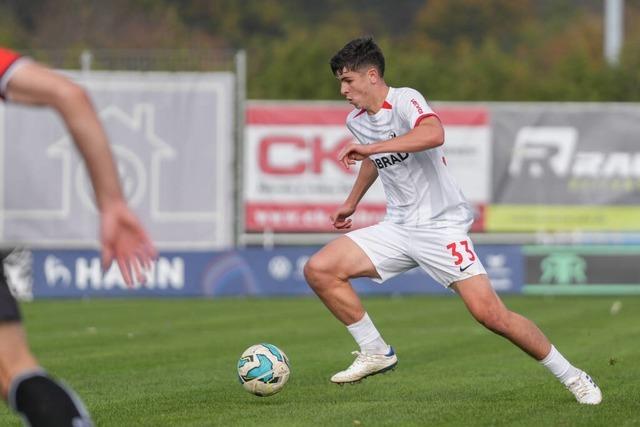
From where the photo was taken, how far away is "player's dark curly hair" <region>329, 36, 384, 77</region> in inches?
389

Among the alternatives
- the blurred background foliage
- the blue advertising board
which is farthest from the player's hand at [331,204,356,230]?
the blurred background foliage

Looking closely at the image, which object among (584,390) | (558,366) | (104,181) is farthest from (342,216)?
(104,181)

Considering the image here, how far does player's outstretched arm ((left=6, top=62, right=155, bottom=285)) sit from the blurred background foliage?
109ft

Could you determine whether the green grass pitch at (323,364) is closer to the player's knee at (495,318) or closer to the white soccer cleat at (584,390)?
the white soccer cleat at (584,390)

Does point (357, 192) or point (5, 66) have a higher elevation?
point (5, 66)

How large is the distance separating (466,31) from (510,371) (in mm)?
68687

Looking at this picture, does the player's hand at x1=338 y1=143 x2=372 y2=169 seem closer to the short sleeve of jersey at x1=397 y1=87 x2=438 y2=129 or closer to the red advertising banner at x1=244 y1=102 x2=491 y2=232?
the short sleeve of jersey at x1=397 y1=87 x2=438 y2=129

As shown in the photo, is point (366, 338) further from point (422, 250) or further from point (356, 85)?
point (356, 85)

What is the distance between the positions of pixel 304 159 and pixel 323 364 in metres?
14.7

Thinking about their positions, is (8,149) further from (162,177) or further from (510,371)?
(510,371)

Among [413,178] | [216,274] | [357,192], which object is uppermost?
[413,178]

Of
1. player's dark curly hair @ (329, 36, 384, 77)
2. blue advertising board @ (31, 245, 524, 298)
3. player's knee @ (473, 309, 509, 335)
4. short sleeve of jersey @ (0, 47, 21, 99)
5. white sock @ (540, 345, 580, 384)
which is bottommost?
blue advertising board @ (31, 245, 524, 298)

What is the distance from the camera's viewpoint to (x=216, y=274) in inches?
1005

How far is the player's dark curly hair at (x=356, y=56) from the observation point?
9875 mm
